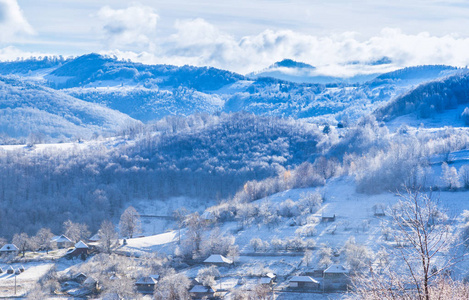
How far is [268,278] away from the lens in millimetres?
57719

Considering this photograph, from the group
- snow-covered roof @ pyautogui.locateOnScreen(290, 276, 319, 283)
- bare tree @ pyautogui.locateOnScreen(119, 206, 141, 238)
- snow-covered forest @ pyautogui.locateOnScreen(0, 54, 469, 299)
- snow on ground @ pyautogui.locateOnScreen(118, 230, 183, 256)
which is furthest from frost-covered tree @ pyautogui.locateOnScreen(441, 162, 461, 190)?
bare tree @ pyautogui.locateOnScreen(119, 206, 141, 238)

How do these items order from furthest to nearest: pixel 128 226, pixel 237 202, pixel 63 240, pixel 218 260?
pixel 237 202 < pixel 128 226 < pixel 63 240 < pixel 218 260

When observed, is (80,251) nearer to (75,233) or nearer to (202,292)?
(75,233)

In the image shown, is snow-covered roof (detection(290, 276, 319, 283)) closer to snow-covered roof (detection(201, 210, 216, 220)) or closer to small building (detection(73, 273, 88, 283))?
small building (detection(73, 273, 88, 283))

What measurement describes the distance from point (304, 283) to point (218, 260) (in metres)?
10.8

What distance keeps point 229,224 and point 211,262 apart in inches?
569

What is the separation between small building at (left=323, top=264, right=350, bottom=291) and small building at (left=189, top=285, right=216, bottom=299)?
33.3 ft

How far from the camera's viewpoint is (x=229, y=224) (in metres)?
78.6

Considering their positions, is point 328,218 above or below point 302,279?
above

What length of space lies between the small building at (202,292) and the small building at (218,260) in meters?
7.69

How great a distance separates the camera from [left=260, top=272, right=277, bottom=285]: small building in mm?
56812

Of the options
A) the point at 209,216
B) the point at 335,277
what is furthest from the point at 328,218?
the point at 335,277

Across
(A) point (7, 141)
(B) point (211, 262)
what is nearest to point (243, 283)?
(B) point (211, 262)

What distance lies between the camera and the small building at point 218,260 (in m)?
63.9
